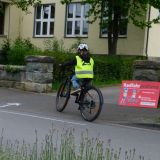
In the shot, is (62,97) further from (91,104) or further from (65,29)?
(65,29)

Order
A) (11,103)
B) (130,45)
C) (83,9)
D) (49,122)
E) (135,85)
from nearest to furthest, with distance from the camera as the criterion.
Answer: (49,122)
(135,85)
(11,103)
(130,45)
(83,9)

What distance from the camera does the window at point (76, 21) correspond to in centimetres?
3164

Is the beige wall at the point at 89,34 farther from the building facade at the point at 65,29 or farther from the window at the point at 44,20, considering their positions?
the window at the point at 44,20

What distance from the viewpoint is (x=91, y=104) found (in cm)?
1229

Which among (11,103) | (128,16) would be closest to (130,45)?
(128,16)

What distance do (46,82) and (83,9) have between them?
45.9 ft

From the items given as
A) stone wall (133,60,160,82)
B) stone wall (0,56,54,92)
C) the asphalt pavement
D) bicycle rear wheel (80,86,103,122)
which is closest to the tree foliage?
stone wall (0,56,54,92)

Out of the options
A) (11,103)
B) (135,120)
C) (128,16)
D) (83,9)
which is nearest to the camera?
(135,120)

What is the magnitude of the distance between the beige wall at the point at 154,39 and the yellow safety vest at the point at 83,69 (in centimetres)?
1547

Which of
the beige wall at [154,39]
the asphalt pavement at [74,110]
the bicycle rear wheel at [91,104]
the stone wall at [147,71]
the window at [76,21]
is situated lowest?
the asphalt pavement at [74,110]

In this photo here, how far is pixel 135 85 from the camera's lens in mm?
13906

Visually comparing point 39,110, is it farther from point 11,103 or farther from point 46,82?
point 46,82

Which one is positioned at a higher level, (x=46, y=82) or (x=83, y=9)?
(x=83, y=9)

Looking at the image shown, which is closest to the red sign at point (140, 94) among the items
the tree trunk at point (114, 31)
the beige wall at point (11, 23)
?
the tree trunk at point (114, 31)
